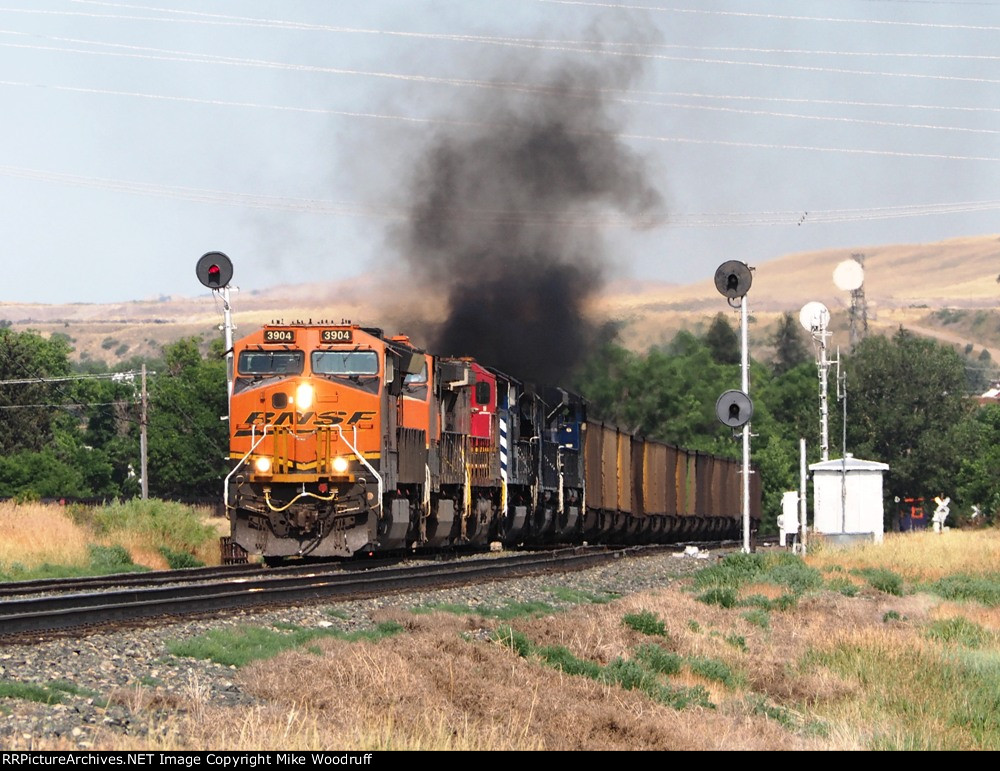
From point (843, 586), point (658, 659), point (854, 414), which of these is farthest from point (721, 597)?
point (854, 414)

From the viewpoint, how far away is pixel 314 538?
84.2 feet

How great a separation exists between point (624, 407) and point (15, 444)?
46.7 meters

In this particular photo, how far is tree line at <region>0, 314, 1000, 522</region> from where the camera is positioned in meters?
97.7

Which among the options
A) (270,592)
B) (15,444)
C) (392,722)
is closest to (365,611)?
(270,592)

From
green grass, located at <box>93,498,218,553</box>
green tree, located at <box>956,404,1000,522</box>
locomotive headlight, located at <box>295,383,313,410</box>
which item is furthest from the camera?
green tree, located at <box>956,404,1000,522</box>

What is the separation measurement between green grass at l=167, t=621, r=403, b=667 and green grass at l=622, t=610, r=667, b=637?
3145 millimetres

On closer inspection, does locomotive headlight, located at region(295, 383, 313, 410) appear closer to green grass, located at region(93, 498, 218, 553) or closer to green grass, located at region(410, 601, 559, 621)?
green grass, located at region(410, 601, 559, 621)

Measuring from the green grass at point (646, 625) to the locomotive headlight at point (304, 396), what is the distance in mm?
9395

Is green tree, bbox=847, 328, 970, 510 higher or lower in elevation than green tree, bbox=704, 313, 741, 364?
Answer: lower

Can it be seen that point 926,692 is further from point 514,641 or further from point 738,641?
point 514,641

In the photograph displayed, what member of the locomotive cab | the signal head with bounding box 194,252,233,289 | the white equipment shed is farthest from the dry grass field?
the white equipment shed

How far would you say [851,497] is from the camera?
41031mm

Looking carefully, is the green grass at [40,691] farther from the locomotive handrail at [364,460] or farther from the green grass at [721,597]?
the locomotive handrail at [364,460]
